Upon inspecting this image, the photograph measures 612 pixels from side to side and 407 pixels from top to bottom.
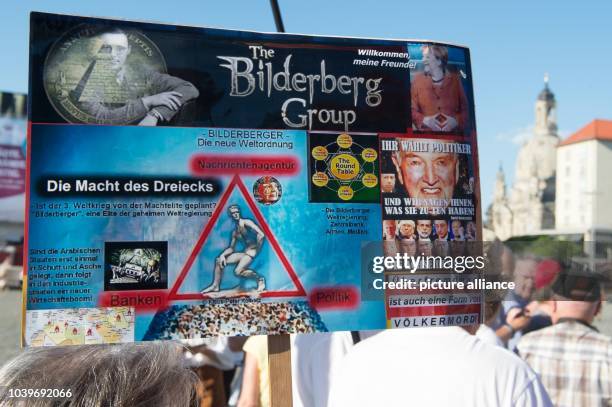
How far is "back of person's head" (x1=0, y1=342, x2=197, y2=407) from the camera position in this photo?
1359mm

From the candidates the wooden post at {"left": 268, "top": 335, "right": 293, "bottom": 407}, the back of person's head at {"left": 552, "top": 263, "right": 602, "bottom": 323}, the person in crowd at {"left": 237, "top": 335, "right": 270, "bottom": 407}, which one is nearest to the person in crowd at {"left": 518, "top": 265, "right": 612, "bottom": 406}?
the back of person's head at {"left": 552, "top": 263, "right": 602, "bottom": 323}

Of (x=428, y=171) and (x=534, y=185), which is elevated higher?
(x=534, y=185)

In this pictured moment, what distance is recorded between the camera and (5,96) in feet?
78.4

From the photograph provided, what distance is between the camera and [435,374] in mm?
2049

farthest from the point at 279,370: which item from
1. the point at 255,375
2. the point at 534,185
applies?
the point at 534,185

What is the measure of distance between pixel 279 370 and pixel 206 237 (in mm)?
402

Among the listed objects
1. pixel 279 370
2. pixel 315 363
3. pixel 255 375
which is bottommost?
pixel 255 375

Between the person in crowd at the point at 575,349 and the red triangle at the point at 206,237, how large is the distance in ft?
7.17

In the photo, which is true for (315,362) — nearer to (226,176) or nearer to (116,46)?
(226,176)

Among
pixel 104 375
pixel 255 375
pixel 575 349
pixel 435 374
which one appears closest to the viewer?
pixel 104 375

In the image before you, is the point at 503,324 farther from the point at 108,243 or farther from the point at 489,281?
the point at 108,243

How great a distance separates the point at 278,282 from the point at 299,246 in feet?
0.35

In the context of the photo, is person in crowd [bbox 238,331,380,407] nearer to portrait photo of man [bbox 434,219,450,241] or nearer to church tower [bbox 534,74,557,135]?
portrait photo of man [bbox 434,219,450,241]

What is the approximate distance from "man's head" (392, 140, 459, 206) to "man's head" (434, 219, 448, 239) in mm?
64
